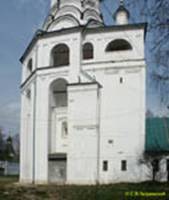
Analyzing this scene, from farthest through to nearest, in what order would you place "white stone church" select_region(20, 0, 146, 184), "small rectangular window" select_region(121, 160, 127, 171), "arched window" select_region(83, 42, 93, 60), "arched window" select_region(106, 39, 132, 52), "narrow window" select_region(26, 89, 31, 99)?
"narrow window" select_region(26, 89, 31, 99) → "arched window" select_region(83, 42, 93, 60) → "arched window" select_region(106, 39, 132, 52) → "white stone church" select_region(20, 0, 146, 184) → "small rectangular window" select_region(121, 160, 127, 171)

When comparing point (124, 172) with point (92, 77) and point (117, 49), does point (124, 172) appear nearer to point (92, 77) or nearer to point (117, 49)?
point (92, 77)

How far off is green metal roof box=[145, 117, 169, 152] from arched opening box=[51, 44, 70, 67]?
27.6 ft

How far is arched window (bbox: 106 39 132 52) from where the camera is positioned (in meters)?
37.5

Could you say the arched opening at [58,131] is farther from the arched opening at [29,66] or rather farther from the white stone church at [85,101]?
the arched opening at [29,66]

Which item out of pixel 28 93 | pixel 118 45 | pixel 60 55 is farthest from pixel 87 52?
pixel 28 93

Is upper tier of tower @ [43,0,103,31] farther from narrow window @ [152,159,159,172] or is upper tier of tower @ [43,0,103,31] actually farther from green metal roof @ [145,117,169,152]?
narrow window @ [152,159,159,172]

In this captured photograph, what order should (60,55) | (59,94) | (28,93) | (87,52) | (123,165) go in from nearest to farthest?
1. (123,165)
2. (87,52)
3. (59,94)
4. (60,55)
5. (28,93)

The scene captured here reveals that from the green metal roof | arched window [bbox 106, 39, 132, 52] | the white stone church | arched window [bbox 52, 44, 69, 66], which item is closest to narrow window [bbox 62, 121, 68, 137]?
the white stone church

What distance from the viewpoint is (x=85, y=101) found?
1406 inches

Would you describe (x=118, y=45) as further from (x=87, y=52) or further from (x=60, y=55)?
(x=60, y=55)

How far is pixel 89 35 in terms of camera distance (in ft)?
124

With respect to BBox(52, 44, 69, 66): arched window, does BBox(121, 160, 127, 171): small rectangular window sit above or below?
below

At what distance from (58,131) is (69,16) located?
9334mm

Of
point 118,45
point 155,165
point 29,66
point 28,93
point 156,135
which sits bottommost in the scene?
point 155,165
